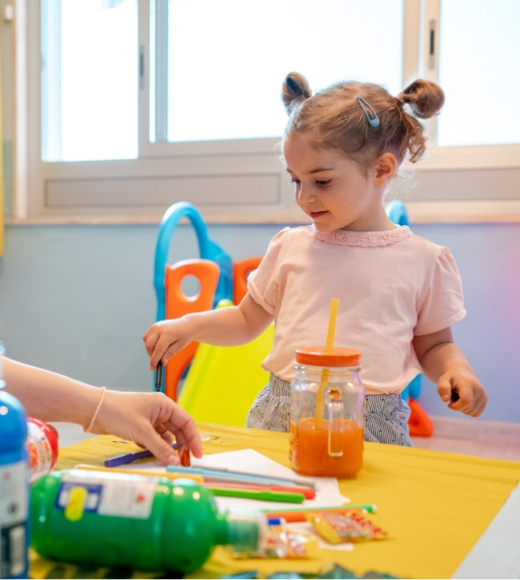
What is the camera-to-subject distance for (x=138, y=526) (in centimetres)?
46

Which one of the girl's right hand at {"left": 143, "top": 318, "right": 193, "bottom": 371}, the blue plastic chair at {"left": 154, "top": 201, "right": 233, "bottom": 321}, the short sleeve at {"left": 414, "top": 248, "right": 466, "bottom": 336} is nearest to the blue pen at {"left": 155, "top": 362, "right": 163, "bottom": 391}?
the girl's right hand at {"left": 143, "top": 318, "right": 193, "bottom": 371}

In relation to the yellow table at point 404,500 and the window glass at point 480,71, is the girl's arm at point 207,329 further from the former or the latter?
the window glass at point 480,71

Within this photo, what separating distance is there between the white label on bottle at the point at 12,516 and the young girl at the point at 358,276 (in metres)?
0.63

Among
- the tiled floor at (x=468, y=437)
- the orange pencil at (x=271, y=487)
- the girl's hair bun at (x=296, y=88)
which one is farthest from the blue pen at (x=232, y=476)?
the tiled floor at (x=468, y=437)

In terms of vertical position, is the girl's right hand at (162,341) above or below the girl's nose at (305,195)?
below

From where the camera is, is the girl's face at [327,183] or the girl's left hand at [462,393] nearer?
the girl's left hand at [462,393]

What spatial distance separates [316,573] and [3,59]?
125 inches

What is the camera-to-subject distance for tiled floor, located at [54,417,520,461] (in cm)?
223

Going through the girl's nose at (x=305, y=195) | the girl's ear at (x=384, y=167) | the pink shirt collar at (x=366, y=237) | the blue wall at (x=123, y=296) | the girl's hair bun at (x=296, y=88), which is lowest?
the blue wall at (x=123, y=296)

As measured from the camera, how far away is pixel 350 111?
1.15 metres

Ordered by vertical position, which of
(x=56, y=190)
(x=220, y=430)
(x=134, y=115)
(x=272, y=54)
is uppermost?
(x=272, y=54)

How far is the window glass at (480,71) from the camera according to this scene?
97.3 inches

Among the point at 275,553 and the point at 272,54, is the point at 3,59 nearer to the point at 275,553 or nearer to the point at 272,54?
the point at 272,54

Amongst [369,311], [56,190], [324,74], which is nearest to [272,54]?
[324,74]
